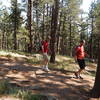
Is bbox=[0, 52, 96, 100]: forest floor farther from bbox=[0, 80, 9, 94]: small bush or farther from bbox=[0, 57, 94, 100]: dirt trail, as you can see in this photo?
bbox=[0, 80, 9, 94]: small bush

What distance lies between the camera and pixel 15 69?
12.6 metres

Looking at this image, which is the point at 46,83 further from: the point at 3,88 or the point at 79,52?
the point at 79,52

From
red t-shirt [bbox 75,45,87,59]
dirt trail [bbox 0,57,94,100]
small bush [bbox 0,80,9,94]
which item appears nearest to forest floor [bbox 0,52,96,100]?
dirt trail [bbox 0,57,94,100]

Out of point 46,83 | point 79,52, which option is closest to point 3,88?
point 46,83

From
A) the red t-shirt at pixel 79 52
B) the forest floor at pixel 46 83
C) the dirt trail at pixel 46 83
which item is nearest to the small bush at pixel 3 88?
the forest floor at pixel 46 83

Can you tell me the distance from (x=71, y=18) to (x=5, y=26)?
2241cm

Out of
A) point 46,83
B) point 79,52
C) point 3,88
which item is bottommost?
point 46,83

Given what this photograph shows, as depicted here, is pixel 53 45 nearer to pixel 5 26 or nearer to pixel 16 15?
pixel 16 15

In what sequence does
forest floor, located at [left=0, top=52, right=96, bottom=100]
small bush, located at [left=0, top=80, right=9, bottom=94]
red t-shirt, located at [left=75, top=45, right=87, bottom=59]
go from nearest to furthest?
small bush, located at [left=0, top=80, right=9, bottom=94] < forest floor, located at [left=0, top=52, right=96, bottom=100] < red t-shirt, located at [left=75, top=45, right=87, bottom=59]

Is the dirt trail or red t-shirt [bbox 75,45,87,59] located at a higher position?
red t-shirt [bbox 75,45,87,59]

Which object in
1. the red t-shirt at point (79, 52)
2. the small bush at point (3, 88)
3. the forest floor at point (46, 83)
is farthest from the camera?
the red t-shirt at point (79, 52)

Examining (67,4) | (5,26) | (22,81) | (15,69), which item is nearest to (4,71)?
(15,69)

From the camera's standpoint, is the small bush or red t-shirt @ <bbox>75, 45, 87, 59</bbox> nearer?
the small bush

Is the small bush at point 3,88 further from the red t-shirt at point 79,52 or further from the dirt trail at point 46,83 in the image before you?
the red t-shirt at point 79,52
